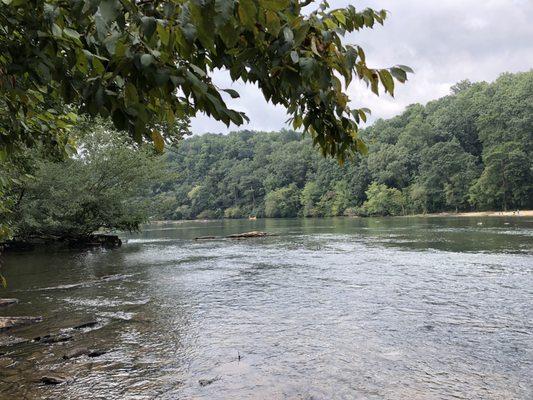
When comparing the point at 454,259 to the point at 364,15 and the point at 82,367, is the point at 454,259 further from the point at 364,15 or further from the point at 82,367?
the point at 364,15

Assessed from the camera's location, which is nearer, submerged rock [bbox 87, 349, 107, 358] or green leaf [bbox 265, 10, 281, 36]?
green leaf [bbox 265, 10, 281, 36]

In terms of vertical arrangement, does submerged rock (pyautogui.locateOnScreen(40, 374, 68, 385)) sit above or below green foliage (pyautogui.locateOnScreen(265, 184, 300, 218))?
below

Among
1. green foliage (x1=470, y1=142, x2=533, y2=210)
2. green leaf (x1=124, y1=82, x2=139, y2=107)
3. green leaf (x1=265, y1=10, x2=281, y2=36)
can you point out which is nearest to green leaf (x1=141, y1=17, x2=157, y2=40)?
green leaf (x1=124, y1=82, x2=139, y2=107)

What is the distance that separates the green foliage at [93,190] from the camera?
2588cm

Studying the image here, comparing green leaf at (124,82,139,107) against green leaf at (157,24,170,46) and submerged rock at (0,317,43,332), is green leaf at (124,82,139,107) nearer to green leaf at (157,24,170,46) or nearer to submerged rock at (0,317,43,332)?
green leaf at (157,24,170,46)

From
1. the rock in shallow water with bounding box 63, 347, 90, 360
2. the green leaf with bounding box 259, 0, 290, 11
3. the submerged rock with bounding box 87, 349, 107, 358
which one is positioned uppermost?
the green leaf with bounding box 259, 0, 290, 11

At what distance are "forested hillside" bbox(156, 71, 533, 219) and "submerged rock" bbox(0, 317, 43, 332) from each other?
23.2m

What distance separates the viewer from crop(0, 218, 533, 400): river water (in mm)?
6371

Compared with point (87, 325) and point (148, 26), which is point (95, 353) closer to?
point (87, 325)

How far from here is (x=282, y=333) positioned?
8.95 meters

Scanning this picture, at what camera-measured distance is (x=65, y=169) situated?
27.0 metres

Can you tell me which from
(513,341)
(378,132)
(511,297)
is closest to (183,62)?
(513,341)

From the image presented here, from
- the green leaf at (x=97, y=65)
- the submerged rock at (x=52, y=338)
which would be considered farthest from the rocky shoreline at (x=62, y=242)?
the green leaf at (x=97, y=65)

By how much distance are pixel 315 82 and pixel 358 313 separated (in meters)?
8.84
